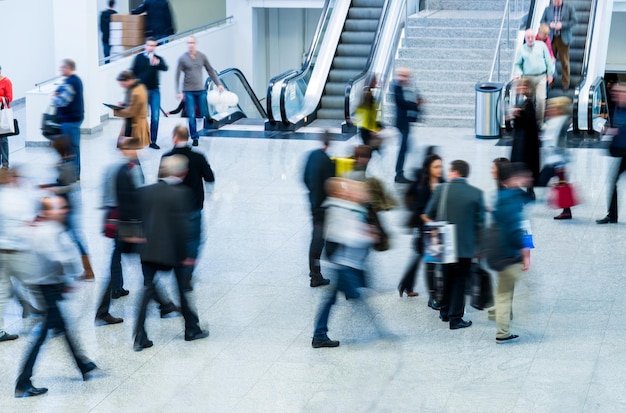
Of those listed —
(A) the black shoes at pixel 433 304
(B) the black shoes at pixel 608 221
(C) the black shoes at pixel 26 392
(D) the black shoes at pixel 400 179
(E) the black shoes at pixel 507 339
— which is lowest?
(C) the black shoes at pixel 26 392

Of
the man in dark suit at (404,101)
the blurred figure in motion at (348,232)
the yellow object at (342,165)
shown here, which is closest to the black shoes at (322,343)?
the blurred figure in motion at (348,232)

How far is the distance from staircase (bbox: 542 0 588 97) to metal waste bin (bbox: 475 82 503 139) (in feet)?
5.45

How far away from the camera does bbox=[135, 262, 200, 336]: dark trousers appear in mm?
8648

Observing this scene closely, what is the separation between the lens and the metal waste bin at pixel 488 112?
17.0m

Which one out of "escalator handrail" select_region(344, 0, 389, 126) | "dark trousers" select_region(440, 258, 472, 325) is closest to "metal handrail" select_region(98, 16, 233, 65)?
"escalator handrail" select_region(344, 0, 389, 126)

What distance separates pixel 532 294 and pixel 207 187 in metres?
5.52

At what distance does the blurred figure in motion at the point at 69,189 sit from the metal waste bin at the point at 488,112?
825 cm

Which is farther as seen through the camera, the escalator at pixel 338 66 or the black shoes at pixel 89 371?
the escalator at pixel 338 66

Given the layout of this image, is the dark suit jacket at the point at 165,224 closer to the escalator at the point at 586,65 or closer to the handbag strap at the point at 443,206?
the handbag strap at the point at 443,206

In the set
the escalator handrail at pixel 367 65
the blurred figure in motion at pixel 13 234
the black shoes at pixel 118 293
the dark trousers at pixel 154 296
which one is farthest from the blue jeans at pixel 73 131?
the blurred figure in motion at pixel 13 234

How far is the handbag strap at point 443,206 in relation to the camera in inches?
342

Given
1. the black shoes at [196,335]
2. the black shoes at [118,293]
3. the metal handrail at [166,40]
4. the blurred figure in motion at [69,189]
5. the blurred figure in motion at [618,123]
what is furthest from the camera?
the metal handrail at [166,40]

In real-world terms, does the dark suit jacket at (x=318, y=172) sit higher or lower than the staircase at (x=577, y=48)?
lower

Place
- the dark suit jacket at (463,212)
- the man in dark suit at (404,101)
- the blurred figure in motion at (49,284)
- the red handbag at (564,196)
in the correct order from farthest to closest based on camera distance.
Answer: the man in dark suit at (404,101)
the red handbag at (564,196)
the dark suit jacket at (463,212)
the blurred figure in motion at (49,284)
